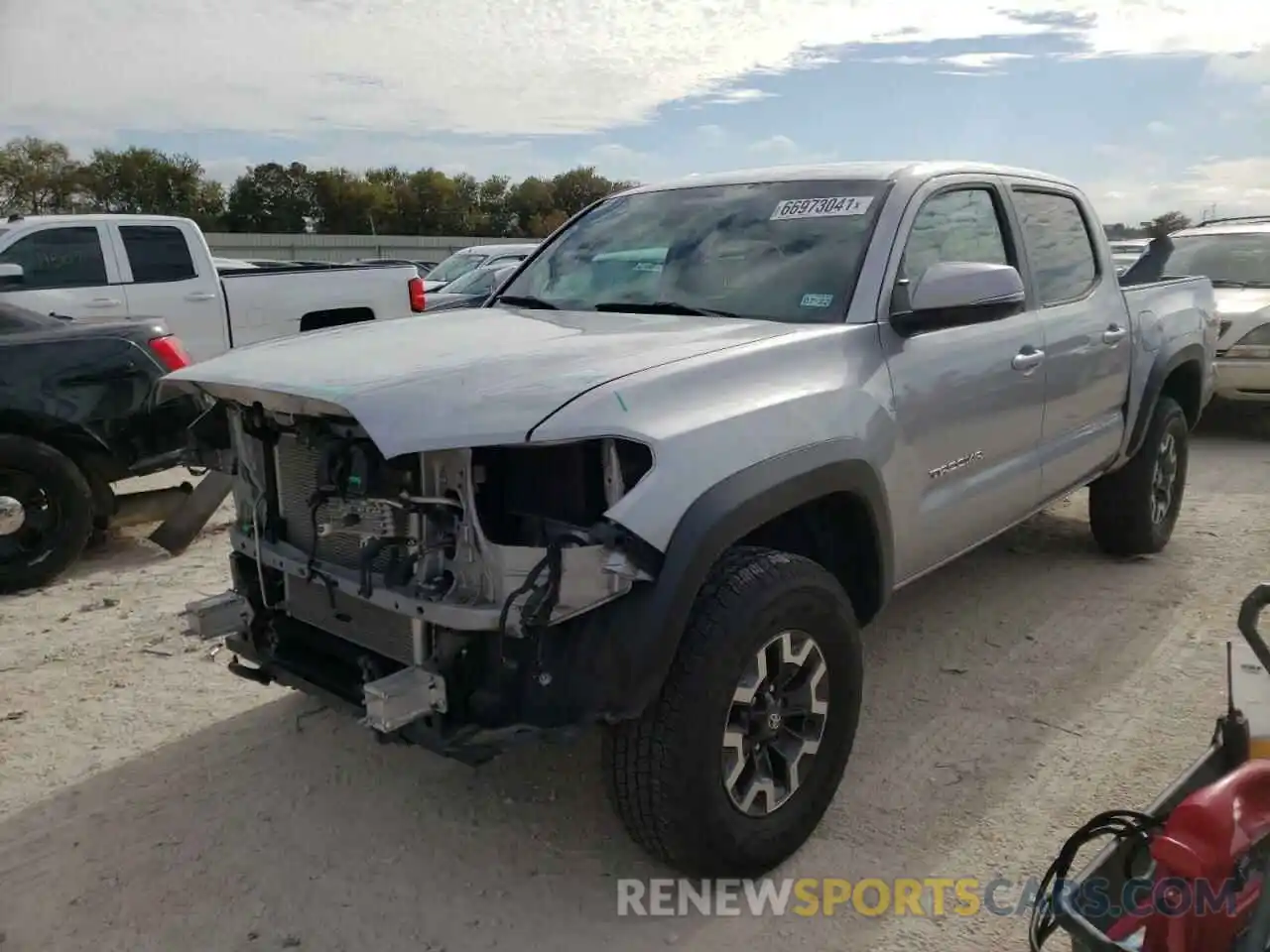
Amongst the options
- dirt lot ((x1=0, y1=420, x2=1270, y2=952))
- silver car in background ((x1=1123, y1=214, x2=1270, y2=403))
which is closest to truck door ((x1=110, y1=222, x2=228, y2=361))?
dirt lot ((x1=0, y1=420, x2=1270, y2=952))

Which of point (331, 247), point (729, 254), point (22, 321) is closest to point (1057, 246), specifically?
point (729, 254)

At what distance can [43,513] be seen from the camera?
17.6 feet

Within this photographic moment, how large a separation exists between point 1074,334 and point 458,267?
1343 centimetres

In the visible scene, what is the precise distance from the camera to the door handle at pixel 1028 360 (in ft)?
13.1

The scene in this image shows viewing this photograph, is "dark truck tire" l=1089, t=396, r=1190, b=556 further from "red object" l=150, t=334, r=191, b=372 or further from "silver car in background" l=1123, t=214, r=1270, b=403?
"red object" l=150, t=334, r=191, b=372

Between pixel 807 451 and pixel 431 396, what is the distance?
1022mm

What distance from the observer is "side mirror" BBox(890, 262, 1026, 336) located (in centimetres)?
327

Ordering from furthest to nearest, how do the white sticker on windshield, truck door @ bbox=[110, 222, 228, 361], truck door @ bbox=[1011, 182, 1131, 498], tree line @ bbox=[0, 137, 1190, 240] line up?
tree line @ bbox=[0, 137, 1190, 240], truck door @ bbox=[110, 222, 228, 361], truck door @ bbox=[1011, 182, 1131, 498], the white sticker on windshield

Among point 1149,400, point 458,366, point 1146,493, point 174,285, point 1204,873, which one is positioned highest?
point 174,285

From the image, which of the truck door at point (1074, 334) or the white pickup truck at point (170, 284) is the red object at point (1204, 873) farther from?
the white pickup truck at point (170, 284)

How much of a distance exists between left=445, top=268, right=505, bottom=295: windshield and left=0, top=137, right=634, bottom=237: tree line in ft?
109

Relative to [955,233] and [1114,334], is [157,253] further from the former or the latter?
[1114,334]

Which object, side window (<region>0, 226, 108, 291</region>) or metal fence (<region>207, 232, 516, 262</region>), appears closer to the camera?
side window (<region>0, 226, 108, 291</region>)

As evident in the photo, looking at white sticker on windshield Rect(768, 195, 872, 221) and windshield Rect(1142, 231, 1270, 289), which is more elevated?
white sticker on windshield Rect(768, 195, 872, 221)
